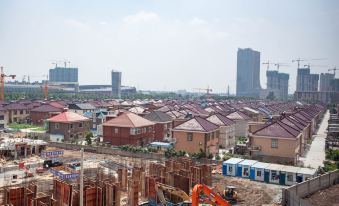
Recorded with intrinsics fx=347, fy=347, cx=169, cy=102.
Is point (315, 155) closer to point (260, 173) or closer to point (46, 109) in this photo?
point (260, 173)

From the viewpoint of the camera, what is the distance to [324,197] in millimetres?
26422

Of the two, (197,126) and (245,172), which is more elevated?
(197,126)

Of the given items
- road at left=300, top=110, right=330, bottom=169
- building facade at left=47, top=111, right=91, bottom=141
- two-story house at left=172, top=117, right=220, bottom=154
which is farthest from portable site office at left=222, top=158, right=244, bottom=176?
building facade at left=47, top=111, right=91, bottom=141

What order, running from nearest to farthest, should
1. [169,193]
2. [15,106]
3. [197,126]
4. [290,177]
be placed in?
1. [169,193]
2. [290,177]
3. [197,126]
4. [15,106]

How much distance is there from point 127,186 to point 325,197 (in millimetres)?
15074

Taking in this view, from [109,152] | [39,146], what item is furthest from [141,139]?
[39,146]

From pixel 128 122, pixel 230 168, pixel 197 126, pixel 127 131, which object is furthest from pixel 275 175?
pixel 128 122

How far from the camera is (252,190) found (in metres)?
27.4

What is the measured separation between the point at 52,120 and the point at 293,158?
3321 centimetres

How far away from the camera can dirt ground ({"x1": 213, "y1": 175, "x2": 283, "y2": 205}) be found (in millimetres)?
24669

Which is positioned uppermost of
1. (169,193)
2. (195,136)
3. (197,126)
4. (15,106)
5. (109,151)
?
(15,106)

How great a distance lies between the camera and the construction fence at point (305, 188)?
2196cm

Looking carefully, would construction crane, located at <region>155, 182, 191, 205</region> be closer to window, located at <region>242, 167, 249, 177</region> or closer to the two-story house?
window, located at <region>242, 167, 249, 177</region>

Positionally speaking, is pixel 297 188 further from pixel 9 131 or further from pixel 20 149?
pixel 9 131
